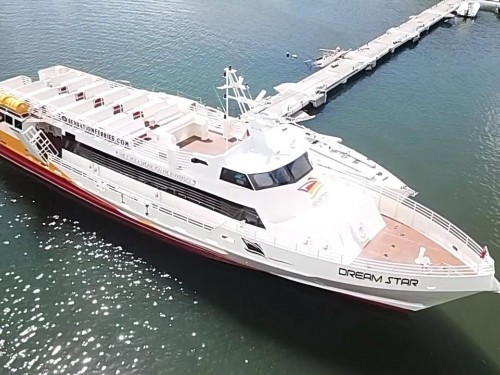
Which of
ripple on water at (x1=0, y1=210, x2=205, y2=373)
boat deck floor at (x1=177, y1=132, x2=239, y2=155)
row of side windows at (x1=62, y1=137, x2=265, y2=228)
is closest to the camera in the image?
ripple on water at (x1=0, y1=210, x2=205, y2=373)

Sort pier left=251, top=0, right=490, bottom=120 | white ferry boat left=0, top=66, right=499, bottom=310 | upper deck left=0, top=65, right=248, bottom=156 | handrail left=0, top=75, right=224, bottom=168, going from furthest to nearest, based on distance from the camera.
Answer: pier left=251, top=0, right=490, bottom=120, upper deck left=0, top=65, right=248, bottom=156, handrail left=0, top=75, right=224, bottom=168, white ferry boat left=0, top=66, right=499, bottom=310

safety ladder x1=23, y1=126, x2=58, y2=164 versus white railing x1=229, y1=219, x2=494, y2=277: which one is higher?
white railing x1=229, y1=219, x2=494, y2=277

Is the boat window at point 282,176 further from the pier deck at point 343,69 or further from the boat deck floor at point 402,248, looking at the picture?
the pier deck at point 343,69

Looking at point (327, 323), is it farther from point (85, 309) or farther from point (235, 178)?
point (85, 309)

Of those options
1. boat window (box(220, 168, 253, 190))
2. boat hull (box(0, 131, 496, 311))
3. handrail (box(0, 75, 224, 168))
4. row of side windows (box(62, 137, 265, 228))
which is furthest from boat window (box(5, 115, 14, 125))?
boat window (box(220, 168, 253, 190))

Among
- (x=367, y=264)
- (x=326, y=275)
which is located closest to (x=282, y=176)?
(x=326, y=275)

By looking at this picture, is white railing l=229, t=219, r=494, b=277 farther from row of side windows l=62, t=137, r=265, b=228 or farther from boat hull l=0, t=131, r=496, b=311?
row of side windows l=62, t=137, r=265, b=228

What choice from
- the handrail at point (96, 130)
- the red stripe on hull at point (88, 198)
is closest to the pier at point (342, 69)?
the handrail at point (96, 130)
